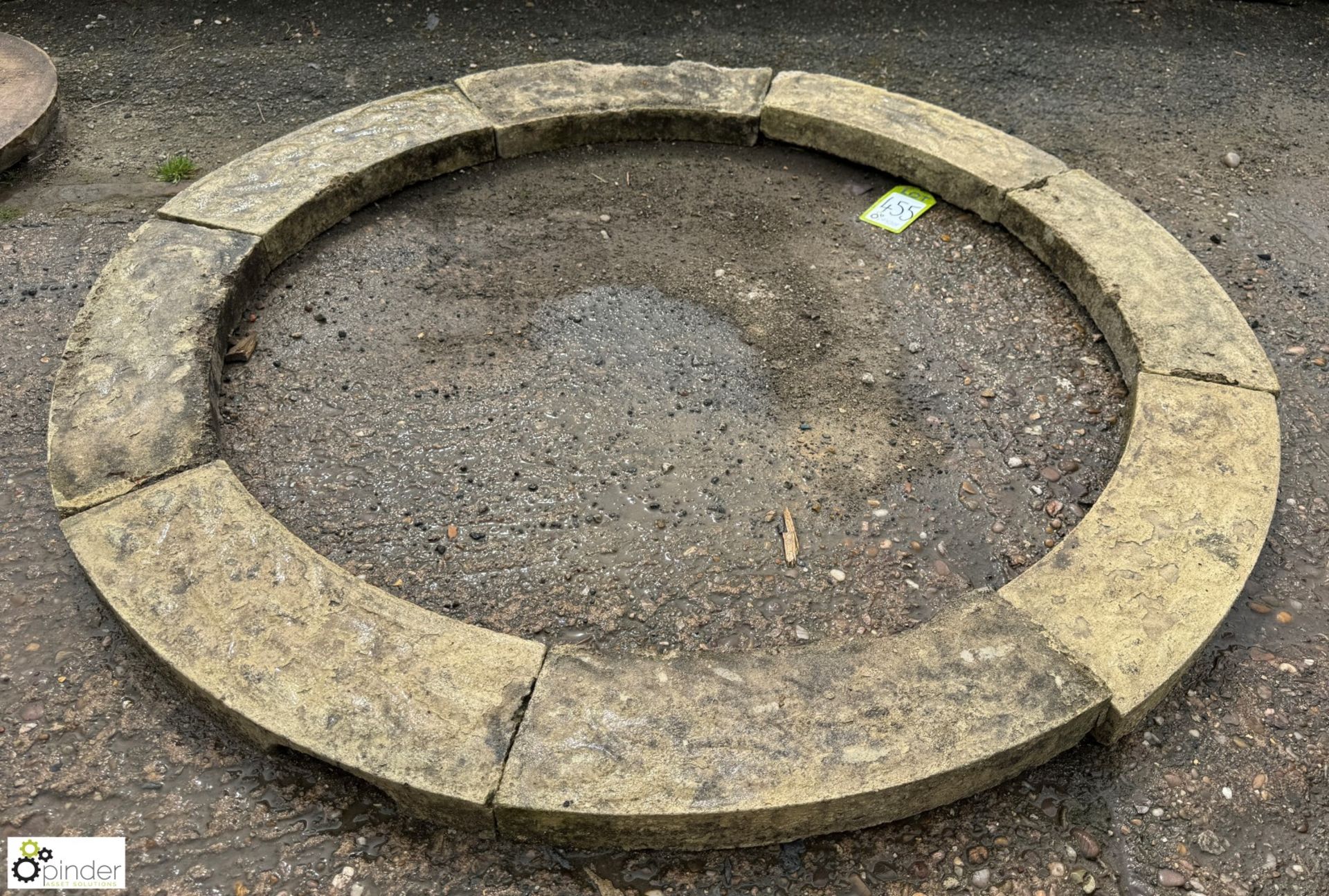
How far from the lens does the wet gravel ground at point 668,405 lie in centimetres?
305

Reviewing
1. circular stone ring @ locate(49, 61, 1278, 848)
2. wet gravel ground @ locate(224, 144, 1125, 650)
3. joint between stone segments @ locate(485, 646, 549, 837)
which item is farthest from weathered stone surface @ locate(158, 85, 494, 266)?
joint between stone segments @ locate(485, 646, 549, 837)

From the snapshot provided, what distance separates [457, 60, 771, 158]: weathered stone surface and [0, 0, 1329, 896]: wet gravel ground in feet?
0.59

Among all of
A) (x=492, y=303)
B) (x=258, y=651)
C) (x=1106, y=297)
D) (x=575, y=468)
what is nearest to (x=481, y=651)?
(x=258, y=651)

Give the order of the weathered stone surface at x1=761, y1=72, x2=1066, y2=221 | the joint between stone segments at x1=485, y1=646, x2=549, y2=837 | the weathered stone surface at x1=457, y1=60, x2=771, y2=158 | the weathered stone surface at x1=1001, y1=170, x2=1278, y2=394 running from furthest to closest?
the weathered stone surface at x1=457, y1=60, x2=771, y2=158
the weathered stone surface at x1=761, y1=72, x2=1066, y2=221
the weathered stone surface at x1=1001, y1=170, x2=1278, y2=394
the joint between stone segments at x1=485, y1=646, x2=549, y2=837

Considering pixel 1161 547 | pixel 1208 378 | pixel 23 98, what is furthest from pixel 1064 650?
pixel 23 98

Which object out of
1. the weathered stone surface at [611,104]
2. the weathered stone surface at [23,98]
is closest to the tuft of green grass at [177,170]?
the weathered stone surface at [23,98]

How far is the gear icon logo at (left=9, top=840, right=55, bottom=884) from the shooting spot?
241cm

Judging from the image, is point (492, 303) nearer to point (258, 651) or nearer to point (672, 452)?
point (672, 452)

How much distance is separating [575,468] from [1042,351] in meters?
1.91

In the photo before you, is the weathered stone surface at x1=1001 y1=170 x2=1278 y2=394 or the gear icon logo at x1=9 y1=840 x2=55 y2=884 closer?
the gear icon logo at x1=9 y1=840 x2=55 y2=884

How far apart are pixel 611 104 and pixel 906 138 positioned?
1.42m

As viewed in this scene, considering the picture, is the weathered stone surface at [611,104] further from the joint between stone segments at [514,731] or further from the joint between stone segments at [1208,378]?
the joint between stone segments at [514,731]

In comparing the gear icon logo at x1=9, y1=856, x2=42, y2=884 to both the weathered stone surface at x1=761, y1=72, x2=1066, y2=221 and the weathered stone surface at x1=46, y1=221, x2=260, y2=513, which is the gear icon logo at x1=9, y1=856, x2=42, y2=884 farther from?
the weathered stone surface at x1=761, y1=72, x2=1066, y2=221

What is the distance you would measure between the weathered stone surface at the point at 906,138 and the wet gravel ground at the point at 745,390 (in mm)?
203
